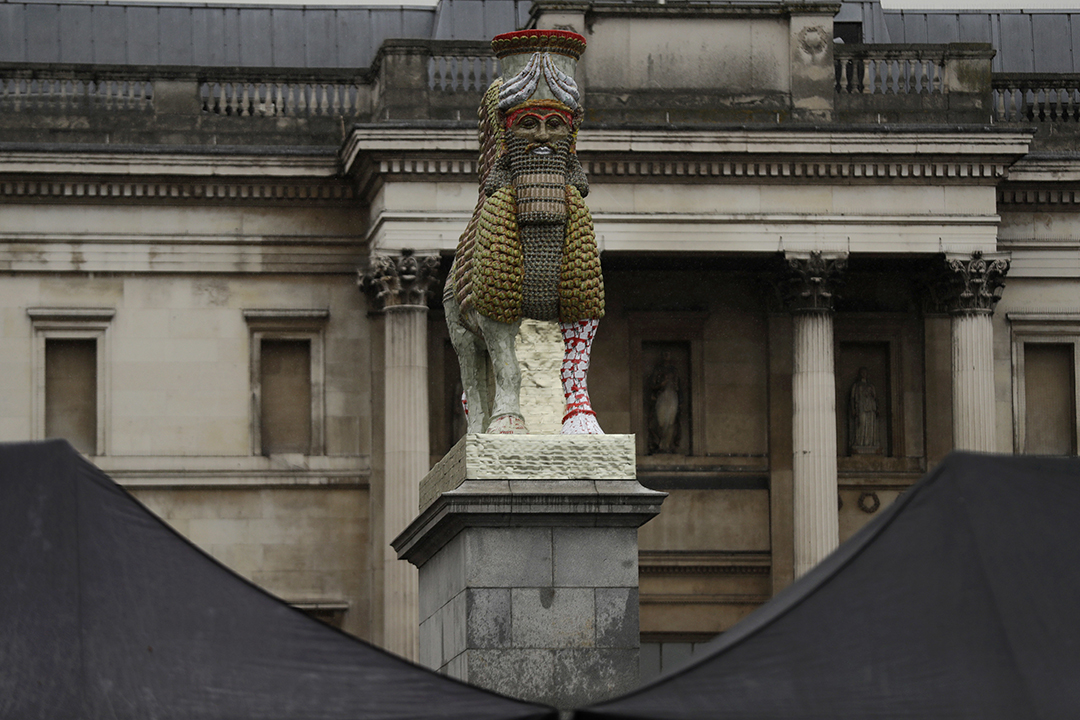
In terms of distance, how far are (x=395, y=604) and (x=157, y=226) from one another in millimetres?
8289

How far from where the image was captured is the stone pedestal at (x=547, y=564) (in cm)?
1673

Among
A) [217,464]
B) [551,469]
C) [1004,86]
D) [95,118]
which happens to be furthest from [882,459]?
[551,469]

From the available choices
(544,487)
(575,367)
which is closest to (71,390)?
(575,367)


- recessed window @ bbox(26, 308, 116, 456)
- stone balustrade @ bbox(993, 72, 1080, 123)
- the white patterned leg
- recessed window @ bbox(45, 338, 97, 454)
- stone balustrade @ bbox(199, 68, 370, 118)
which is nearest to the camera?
the white patterned leg

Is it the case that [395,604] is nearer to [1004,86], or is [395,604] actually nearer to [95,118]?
[95,118]

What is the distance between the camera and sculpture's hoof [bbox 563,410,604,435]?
58.1 ft

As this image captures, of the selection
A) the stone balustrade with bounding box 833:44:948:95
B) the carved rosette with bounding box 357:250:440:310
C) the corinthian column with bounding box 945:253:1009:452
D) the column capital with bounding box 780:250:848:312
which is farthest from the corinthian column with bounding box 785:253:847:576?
the carved rosette with bounding box 357:250:440:310

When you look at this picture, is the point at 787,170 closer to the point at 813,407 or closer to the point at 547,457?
the point at 813,407

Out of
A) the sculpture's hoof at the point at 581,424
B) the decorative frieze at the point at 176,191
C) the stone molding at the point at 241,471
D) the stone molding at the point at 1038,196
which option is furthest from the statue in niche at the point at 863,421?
the sculpture's hoof at the point at 581,424

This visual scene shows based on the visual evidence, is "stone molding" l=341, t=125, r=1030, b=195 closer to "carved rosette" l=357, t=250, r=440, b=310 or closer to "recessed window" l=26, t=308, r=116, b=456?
"carved rosette" l=357, t=250, r=440, b=310

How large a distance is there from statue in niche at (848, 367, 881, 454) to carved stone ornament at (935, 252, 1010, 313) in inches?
118

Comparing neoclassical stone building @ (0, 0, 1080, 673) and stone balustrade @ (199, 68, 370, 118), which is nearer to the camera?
neoclassical stone building @ (0, 0, 1080, 673)

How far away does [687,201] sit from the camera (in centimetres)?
4256

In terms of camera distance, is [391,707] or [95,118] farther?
[95,118]
